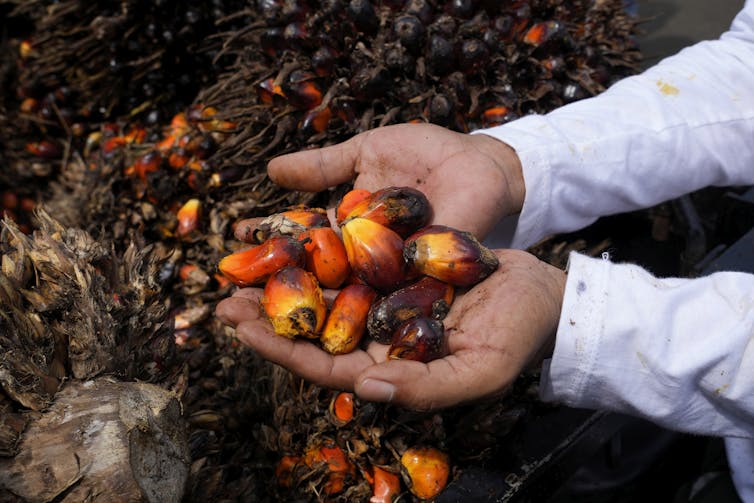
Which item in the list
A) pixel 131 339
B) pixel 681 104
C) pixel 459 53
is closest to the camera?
pixel 131 339

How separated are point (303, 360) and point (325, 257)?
0.34 m

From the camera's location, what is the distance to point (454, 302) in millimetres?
1512

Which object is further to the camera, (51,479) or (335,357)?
(335,357)

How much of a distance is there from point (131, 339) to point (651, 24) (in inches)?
141

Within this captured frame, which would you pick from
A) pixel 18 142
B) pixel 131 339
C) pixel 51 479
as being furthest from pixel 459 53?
pixel 18 142

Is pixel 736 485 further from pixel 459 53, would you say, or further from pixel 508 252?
pixel 459 53

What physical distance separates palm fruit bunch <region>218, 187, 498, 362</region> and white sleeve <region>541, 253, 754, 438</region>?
26cm

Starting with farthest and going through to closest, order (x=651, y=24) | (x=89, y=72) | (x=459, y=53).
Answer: (x=651, y=24), (x=89, y=72), (x=459, y=53)

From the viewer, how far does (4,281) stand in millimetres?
1213

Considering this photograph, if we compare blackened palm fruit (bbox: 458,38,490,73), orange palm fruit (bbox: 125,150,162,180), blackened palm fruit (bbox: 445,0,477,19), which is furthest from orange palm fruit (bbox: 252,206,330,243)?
orange palm fruit (bbox: 125,150,162,180)

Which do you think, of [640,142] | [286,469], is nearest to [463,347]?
[286,469]

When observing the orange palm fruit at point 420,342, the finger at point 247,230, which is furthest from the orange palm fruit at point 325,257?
the orange palm fruit at point 420,342

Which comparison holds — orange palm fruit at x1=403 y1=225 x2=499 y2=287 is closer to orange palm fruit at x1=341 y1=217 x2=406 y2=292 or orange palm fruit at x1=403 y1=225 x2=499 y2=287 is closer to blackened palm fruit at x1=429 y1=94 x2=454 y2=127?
orange palm fruit at x1=341 y1=217 x2=406 y2=292

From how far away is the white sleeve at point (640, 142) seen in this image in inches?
72.3
